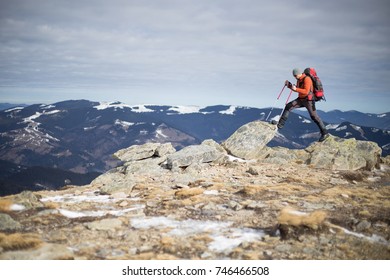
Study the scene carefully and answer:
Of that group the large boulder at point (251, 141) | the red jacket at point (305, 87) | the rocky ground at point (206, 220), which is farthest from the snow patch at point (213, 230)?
the large boulder at point (251, 141)

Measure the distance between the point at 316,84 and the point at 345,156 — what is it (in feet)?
23.7

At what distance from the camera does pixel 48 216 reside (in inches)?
424

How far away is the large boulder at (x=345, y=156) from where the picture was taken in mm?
21531

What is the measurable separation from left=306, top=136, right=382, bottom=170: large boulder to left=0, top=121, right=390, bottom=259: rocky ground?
3.92 m

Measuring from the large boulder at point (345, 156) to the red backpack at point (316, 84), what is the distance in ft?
18.2

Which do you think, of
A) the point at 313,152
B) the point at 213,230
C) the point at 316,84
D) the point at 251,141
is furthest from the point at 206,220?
the point at 313,152

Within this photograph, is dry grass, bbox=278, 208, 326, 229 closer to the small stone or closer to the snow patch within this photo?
the snow patch

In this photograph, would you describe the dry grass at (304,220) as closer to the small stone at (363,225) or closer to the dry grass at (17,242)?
the small stone at (363,225)

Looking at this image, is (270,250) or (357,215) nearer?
(270,250)

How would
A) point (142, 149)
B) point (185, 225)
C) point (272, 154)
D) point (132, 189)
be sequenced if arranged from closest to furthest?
point (185, 225), point (132, 189), point (272, 154), point (142, 149)
